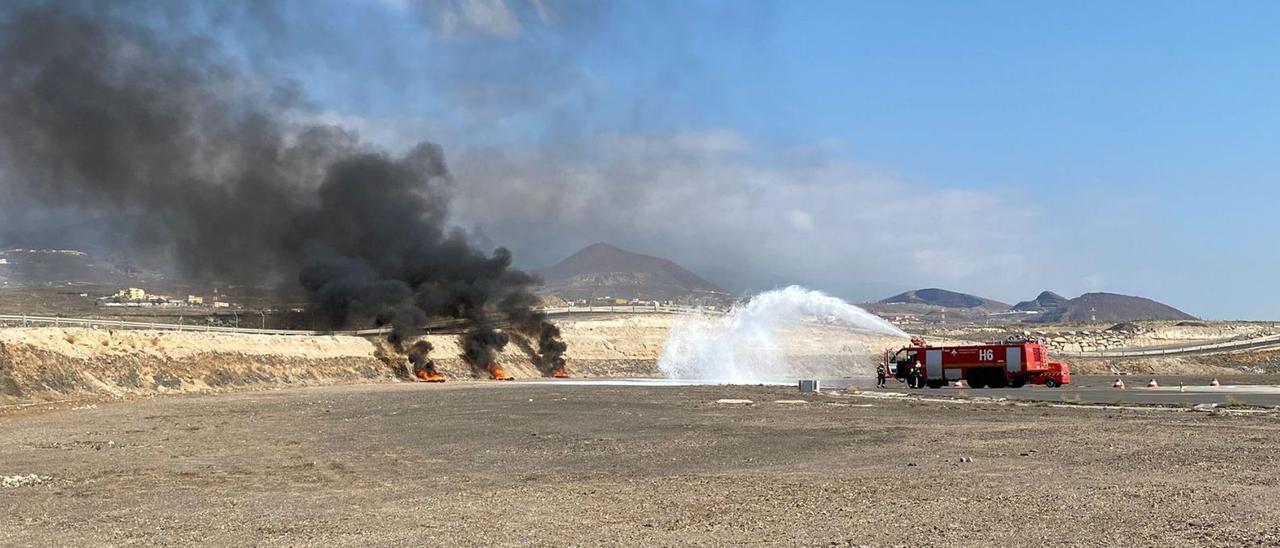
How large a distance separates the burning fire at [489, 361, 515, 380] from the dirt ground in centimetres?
4528

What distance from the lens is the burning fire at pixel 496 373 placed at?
266 ft

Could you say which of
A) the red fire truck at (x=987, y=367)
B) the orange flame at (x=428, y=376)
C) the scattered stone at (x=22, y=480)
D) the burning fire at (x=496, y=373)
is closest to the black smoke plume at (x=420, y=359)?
the orange flame at (x=428, y=376)

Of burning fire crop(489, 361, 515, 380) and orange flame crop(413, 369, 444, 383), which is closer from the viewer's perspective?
orange flame crop(413, 369, 444, 383)

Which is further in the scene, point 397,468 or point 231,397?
point 231,397

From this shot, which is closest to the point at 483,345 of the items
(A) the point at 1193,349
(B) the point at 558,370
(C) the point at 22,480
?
(B) the point at 558,370

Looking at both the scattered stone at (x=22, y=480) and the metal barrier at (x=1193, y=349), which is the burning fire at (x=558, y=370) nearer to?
the metal barrier at (x=1193, y=349)

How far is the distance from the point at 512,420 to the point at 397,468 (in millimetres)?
12345

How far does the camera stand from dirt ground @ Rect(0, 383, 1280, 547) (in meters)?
13.6

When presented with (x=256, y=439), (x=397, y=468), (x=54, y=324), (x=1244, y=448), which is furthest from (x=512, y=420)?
(x=54, y=324)

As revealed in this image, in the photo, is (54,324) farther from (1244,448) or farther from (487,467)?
(1244,448)

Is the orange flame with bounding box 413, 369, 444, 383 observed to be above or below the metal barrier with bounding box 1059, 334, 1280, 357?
below

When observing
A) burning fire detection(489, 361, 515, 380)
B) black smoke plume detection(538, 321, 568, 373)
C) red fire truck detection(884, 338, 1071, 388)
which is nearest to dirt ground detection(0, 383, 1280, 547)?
red fire truck detection(884, 338, 1071, 388)

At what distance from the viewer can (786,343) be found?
75.1 metres

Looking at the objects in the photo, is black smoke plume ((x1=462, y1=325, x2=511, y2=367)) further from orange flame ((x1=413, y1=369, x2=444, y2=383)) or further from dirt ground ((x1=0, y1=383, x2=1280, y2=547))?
dirt ground ((x1=0, y1=383, x2=1280, y2=547))
